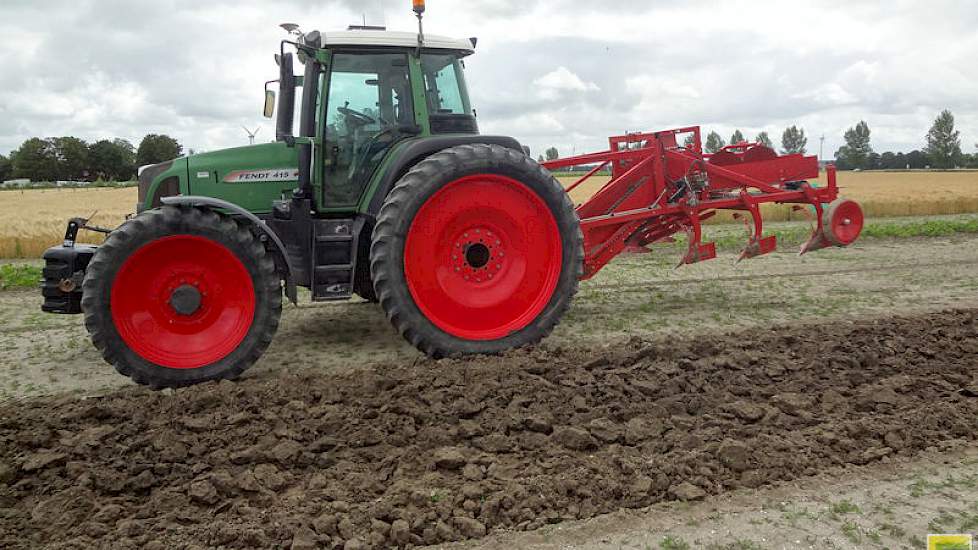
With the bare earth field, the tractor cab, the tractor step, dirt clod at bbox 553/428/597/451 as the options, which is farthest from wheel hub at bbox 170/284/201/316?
dirt clod at bbox 553/428/597/451

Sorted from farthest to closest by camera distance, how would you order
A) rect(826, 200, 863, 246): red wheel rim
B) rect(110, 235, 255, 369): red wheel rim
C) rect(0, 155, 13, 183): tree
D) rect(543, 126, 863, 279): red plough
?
rect(0, 155, 13, 183): tree < rect(826, 200, 863, 246): red wheel rim < rect(543, 126, 863, 279): red plough < rect(110, 235, 255, 369): red wheel rim

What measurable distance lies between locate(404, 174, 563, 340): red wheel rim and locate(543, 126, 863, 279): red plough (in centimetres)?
107

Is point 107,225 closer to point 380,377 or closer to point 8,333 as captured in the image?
point 8,333

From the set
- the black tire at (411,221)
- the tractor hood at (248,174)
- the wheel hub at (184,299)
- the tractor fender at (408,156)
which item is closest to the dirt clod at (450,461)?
the black tire at (411,221)

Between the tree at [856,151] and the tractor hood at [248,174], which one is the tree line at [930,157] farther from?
the tractor hood at [248,174]

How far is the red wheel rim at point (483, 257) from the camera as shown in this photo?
523cm

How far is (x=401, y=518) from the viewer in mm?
2922

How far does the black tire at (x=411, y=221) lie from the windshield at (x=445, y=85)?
23.2 inches

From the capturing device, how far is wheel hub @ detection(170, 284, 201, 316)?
4773 millimetres

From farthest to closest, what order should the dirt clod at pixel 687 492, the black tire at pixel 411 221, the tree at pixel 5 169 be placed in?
the tree at pixel 5 169 < the black tire at pixel 411 221 < the dirt clod at pixel 687 492

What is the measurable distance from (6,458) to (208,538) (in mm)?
1530

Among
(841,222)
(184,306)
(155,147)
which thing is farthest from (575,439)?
(155,147)

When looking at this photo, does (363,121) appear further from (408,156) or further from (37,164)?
(37,164)

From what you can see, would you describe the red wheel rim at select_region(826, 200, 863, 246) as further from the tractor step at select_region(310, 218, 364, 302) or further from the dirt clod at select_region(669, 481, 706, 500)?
the dirt clod at select_region(669, 481, 706, 500)
